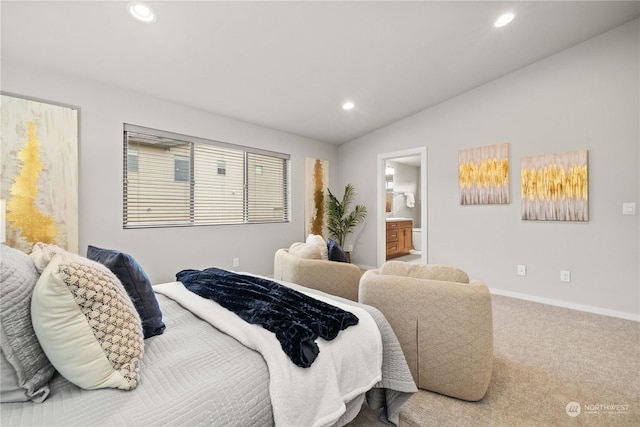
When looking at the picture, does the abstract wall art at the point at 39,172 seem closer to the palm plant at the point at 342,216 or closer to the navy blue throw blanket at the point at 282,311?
the navy blue throw blanket at the point at 282,311

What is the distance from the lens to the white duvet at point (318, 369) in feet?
3.25

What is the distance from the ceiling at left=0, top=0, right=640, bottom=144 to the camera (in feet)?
7.23

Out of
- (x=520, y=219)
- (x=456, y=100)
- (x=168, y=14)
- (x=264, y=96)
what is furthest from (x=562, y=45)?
(x=168, y=14)

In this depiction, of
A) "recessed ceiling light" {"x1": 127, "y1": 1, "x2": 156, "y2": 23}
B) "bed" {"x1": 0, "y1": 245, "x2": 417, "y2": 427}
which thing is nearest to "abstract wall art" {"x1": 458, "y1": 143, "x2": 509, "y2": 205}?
"bed" {"x1": 0, "y1": 245, "x2": 417, "y2": 427}

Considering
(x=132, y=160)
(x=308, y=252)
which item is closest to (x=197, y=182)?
(x=132, y=160)

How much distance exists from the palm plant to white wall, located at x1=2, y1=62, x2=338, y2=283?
1.33 m

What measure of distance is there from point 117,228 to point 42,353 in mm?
2538

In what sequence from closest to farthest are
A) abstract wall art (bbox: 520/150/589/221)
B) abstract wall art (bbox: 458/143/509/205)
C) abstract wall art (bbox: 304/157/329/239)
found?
abstract wall art (bbox: 520/150/589/221), abstract wall art (bbox: 458/143/509/205), abstract wall art (bbox: 304/157/329/239)

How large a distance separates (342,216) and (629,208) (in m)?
3.74

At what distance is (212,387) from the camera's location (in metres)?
0.91

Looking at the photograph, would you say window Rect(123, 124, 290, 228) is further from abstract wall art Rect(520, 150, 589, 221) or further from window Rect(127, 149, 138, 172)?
abstract wall art Rect(520, 150, 589, 221)

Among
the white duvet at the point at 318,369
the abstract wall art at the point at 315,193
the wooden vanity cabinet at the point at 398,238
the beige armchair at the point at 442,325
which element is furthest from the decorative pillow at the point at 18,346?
the wooden vanity cabinet at the point at 398,238

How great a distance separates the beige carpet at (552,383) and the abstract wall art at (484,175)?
1.66 metres

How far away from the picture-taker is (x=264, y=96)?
3.54 m
